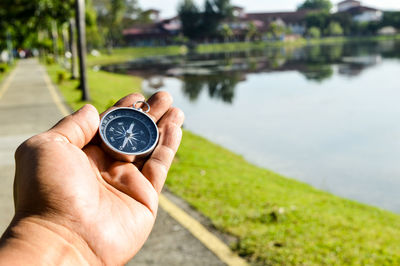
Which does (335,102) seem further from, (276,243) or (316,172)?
(276,243)

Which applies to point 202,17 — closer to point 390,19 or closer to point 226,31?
point 226,31

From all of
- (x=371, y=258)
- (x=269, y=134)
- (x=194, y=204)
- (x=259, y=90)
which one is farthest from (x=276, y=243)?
(x=259, y=90)

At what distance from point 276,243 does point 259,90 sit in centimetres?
2498

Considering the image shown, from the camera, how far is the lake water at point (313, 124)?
A: 1249 cm

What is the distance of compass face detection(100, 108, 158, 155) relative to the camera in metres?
3.48

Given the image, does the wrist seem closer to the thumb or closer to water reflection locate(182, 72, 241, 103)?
the thumb

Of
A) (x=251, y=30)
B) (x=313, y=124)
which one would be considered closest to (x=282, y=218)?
(x=313, y=124)

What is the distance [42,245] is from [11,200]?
212 inches

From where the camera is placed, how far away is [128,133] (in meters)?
3.66

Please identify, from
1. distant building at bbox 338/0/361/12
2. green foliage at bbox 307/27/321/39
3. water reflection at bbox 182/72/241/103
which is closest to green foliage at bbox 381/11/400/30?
green foliage at bbox 307/27/321/39

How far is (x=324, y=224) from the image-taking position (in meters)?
6.58

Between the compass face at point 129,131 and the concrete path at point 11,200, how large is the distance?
220 centimetres

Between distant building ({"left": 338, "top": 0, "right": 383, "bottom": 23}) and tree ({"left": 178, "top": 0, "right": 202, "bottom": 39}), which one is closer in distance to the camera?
tree ({"left": 178, "top": 0, "right": 202, "bottom": 39})

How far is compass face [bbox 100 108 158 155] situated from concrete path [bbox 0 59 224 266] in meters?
2.20
